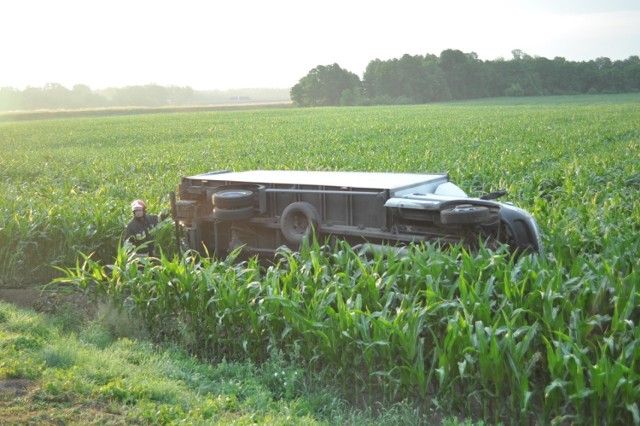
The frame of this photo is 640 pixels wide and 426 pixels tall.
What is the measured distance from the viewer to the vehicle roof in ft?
25.6

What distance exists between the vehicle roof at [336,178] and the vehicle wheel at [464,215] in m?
0.86

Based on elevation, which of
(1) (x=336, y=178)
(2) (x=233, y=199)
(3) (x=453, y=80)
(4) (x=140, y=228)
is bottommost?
(4) (x=140, y=228)

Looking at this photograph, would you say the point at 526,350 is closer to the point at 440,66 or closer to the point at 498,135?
the point at 498,135

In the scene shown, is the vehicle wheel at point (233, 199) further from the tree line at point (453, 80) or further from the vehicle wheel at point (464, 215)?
the tree line at point (453, 80)

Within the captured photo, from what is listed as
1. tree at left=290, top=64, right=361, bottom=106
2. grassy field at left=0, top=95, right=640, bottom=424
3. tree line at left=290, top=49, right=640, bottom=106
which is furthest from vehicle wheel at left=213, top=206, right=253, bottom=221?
tree at left=290, top=64, right=361, bottom=106

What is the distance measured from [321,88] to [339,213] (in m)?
101

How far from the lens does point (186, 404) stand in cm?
533

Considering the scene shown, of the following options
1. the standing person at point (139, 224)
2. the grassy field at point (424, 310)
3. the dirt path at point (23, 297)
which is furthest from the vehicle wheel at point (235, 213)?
the dirt path at point (23, 297)

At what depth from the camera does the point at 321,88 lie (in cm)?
10656

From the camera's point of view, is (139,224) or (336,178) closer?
(336,178)

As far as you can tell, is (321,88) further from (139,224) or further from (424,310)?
(424,310)

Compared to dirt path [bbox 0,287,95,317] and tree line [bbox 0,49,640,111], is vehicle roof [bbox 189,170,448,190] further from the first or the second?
tree line [bbox 0,49,640,111]

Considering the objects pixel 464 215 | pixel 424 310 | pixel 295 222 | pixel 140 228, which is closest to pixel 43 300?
pixel 140 228

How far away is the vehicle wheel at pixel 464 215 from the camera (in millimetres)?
6621
